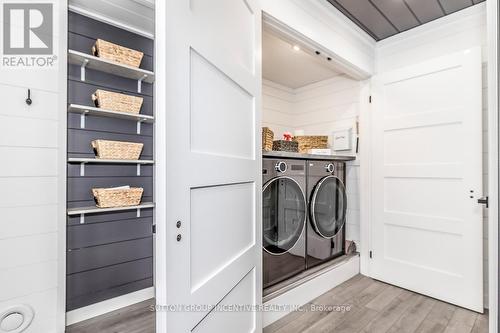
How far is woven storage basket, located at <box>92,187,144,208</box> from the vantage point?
1835 mm

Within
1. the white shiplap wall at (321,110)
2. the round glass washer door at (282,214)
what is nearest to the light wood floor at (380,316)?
the round glass washer door at (282,214)

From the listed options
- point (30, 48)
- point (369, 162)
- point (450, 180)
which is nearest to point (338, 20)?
point (369, 162)

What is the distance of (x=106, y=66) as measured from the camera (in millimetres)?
1931

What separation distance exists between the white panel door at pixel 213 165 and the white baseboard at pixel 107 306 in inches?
47.0

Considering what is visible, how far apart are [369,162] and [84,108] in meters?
2.60

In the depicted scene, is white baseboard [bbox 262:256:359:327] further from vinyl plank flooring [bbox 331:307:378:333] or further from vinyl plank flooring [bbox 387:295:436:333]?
vinyl plank flooring [bbox 387:295:436:333]

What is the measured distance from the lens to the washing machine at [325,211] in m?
2.20

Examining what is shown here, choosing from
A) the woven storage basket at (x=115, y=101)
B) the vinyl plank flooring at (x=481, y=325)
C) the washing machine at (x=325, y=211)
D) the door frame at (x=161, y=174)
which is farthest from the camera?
the washing machine at (x=325, y=211)

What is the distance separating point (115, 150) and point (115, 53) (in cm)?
74

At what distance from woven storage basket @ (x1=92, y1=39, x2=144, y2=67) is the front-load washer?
1330mm

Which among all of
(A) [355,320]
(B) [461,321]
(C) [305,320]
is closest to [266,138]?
(C) [305,320]

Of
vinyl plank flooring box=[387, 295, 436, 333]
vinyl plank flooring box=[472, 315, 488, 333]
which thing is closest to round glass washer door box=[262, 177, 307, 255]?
vinyl plank flooring box=[387, 295, 436, 333]

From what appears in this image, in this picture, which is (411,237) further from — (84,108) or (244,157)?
(84,108)

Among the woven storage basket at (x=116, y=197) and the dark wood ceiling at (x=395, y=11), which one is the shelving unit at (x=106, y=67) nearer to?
the woven storage basket at (x=116, y=197)
